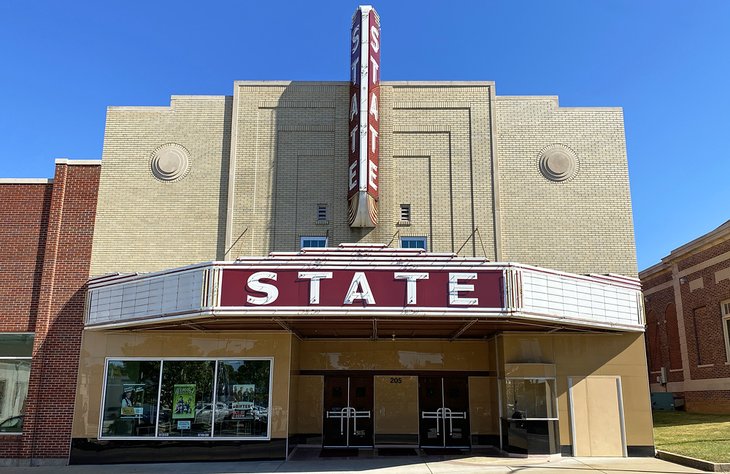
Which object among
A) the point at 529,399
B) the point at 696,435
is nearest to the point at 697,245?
the point at 696,435

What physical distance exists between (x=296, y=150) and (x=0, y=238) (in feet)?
30.8

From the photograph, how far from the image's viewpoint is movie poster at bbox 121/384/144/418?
17.8 m

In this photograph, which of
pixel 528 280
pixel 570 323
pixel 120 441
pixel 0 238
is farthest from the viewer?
pixel 0 238

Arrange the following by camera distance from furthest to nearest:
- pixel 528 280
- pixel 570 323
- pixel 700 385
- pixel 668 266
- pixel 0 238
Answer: pixel 668 266 → pixel 700 385 → pixel 0 238 → pixel 570 323 → pixel 528 280

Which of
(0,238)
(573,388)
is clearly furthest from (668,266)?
(0,238)

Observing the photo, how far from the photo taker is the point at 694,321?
2983 centimetres

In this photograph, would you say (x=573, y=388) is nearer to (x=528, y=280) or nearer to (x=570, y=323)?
(x=570, y=323)

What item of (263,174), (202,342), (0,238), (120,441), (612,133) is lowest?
(120,441)

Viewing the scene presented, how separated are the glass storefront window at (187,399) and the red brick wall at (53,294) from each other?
131 centimetres

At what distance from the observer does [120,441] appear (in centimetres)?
1753

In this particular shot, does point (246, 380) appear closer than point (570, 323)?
No

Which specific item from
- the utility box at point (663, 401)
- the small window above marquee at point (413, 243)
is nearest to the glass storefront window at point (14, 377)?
the small window above marquee at point (413, 243)

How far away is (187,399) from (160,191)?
6485 mm

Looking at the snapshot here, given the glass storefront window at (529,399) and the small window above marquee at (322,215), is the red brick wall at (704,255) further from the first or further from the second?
the small window above marquee at (322,215)
